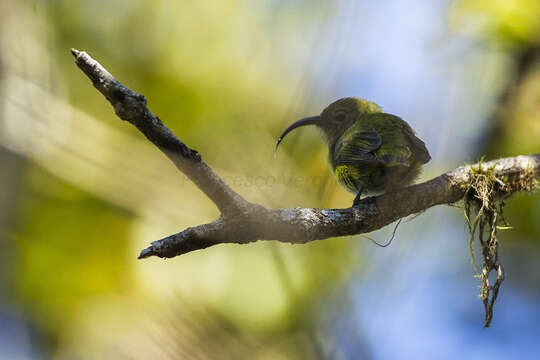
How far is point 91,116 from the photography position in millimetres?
4188

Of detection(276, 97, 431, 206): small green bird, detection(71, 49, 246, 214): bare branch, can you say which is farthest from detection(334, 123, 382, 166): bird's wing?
detection(71, 49, 246, 214): bare branch

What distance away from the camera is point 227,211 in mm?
1729

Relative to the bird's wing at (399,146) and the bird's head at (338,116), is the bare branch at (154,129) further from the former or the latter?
the bird's head at (338,116)

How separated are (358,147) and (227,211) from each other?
1.61 metres

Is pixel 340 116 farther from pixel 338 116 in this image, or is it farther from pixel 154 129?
pixel 154 129

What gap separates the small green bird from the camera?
9.76ft

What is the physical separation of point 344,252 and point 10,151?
2.89 meters

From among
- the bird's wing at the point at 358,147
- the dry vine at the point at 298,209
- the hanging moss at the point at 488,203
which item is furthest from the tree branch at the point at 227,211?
the hanging moss at the point at 488,203

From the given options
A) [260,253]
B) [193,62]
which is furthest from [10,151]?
[260,253]

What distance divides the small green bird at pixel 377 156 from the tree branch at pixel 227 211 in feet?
0.77

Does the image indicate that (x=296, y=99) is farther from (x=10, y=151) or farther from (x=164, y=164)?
(x=10, y=151)

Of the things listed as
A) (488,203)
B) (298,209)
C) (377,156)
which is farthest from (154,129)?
(488,203)

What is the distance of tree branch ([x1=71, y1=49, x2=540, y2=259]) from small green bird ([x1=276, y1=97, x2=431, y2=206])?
23 centimetres

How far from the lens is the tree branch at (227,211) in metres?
1.51
